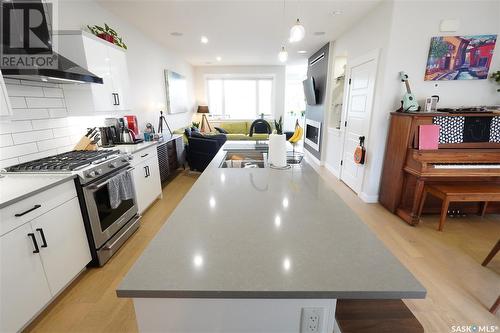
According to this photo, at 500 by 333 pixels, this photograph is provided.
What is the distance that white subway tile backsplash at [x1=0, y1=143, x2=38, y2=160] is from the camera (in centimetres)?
177

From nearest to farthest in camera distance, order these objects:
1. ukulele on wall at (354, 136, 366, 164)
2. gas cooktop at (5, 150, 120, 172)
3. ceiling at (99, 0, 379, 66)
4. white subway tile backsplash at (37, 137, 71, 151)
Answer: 1. gas cooktop at (5, 150, 120, 172)
2. white subway tile backsplash at (37, 137, 71, 151)
3. ceiling at (99, 0, 379, 66)
4. ukulele on wall at (354, 136, 366, 164)

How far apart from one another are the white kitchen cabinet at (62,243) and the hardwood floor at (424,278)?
194 millimetres

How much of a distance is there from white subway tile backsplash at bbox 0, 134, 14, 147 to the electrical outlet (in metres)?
2.47

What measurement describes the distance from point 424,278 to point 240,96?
721 centimetres

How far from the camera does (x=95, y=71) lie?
2322 mm

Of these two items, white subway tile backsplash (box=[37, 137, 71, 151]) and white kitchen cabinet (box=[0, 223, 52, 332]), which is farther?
white subway tile backsplash (box=[37, 137, 71, 151])

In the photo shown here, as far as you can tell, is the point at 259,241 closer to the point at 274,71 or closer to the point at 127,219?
the point at 127,219

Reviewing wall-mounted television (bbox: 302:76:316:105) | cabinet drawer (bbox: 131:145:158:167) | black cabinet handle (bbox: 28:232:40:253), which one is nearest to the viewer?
black cabinet handle (bbox: 28:232:40:253)

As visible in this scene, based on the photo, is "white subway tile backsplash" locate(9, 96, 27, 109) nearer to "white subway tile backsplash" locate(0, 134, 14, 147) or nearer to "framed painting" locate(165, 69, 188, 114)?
"white subway tile backsplash" locate(0, 134, 14, 147)

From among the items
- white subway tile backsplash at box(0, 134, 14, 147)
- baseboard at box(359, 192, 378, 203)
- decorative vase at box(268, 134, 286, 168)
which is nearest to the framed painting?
white subway tile backsplash at box(0, 134, 14, 147)

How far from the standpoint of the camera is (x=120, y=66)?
2746mm

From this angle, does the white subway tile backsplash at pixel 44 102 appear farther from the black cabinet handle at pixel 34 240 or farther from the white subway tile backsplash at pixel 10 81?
the black cabinet handle at pixel 34 240

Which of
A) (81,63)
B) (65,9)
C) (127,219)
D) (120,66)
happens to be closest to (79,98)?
(81,63)

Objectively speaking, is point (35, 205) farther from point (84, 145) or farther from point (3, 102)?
point (84, 145)
